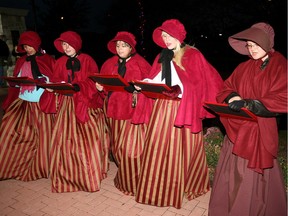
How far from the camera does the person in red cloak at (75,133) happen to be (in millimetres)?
3912

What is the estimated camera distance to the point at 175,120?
3.20 metres

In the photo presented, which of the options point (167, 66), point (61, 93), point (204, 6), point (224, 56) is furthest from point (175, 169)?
point (224, 56)

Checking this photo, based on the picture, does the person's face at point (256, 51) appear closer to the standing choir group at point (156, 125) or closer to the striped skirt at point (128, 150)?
the standing choir group at point (156, 125)

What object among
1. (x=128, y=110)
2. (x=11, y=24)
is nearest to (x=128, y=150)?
(x=128, y=110)

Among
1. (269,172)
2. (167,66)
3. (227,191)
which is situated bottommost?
(227,191)

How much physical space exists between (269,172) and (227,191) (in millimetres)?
517

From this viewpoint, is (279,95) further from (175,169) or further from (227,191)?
(175,169)

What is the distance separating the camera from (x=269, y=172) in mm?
2727

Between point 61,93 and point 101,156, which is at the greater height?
point 61,93

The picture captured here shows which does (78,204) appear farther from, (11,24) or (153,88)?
(11,24)

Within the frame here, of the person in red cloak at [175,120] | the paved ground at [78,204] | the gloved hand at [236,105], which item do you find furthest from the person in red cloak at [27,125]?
the gloved hand at [236,105]

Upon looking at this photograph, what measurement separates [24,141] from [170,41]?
285 cm

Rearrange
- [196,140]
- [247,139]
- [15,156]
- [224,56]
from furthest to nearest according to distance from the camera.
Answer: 1. [224,56]
2. [15,156]
3. [196,140]
4. [247,139]

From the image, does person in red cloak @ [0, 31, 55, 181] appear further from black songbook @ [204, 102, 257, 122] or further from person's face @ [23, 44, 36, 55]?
black songbook @ [204, 102, 257, 122]
